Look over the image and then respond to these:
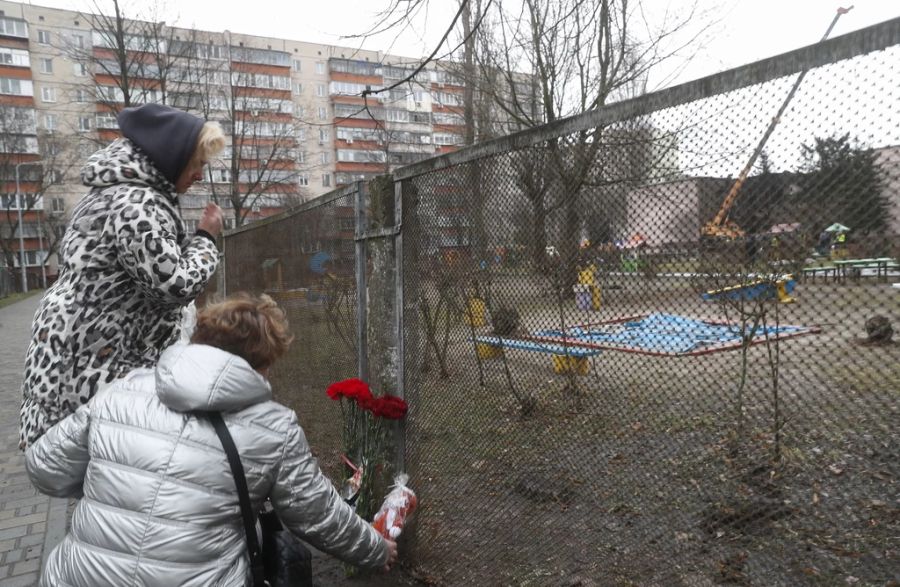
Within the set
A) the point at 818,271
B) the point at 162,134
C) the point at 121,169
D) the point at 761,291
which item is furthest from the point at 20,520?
the point at 818,271

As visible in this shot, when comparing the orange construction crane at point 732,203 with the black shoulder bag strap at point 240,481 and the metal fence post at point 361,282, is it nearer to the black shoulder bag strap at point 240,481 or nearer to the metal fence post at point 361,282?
the black shoulder bag strap at point 240,481

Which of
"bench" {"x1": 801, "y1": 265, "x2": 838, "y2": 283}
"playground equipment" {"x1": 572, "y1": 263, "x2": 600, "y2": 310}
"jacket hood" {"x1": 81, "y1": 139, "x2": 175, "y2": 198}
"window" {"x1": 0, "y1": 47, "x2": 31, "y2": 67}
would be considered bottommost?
"playground equipment" {"x1": 572, "y1": 263, "x2": 600, "y2": 310}

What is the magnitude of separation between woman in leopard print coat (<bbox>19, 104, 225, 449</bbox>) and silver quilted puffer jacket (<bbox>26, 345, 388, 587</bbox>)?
27 cm

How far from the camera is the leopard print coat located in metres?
1.98

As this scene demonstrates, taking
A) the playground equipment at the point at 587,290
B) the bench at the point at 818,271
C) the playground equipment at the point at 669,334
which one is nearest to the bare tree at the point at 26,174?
the playground equipment at the point at 587,290

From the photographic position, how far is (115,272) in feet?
6.72

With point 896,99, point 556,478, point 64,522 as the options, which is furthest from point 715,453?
point 64,522

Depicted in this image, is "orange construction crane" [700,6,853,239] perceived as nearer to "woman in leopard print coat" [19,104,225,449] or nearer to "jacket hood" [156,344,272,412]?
"jacket hood" [156,344,272,412]

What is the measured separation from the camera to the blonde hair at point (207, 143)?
2.18m

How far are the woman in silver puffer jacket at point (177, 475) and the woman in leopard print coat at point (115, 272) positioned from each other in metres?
0.22

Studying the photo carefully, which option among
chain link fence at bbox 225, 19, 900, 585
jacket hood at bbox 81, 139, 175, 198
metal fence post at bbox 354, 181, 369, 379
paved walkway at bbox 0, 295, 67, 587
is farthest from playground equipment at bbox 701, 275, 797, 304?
paved walkway at bbox 0, 295, 67, 587

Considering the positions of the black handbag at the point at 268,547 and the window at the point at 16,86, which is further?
the window at the point at 16,86

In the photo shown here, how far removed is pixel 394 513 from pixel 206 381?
122cm

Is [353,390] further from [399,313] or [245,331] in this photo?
[245,331]
